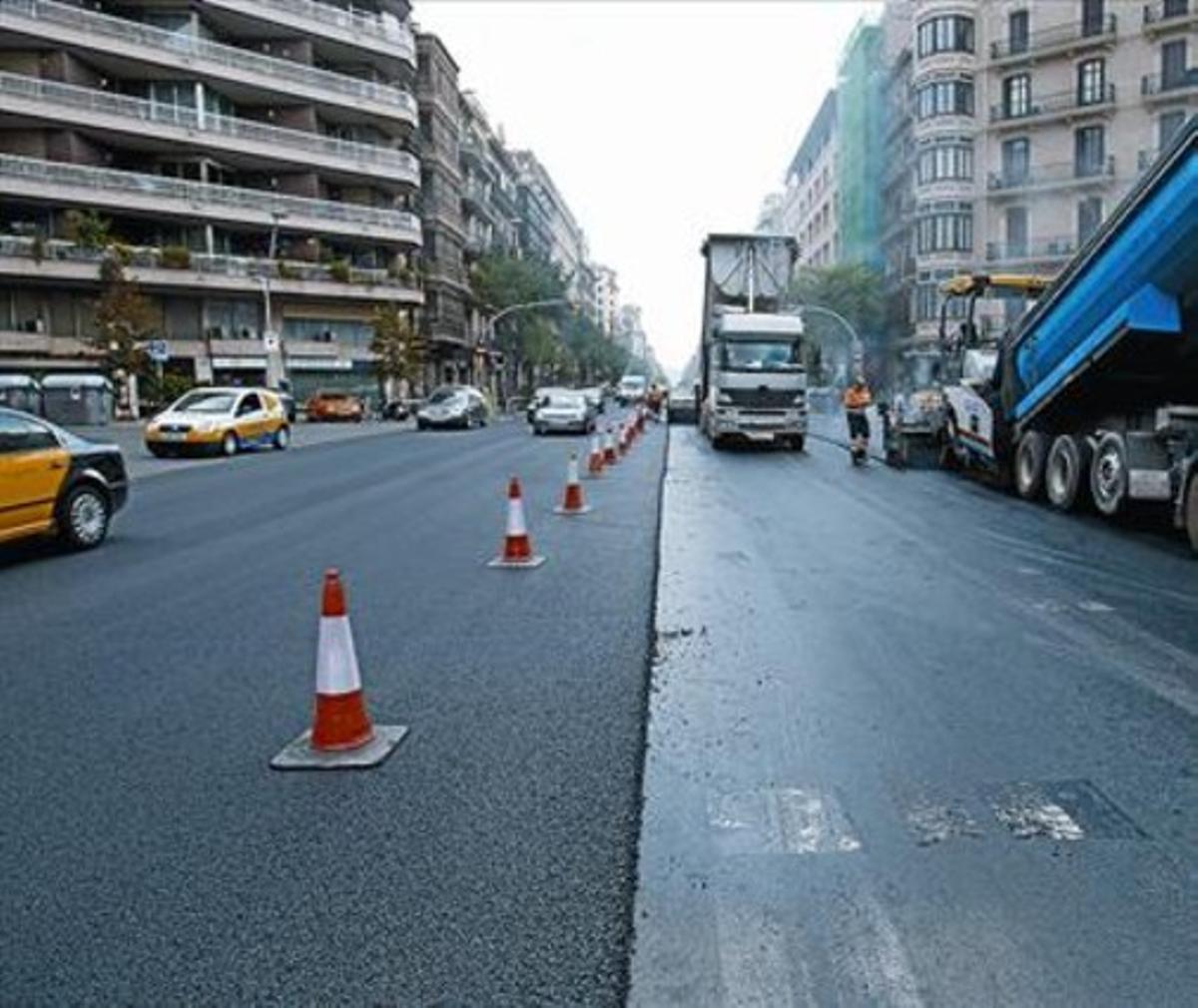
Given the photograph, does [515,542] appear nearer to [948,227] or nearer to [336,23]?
[336,23]

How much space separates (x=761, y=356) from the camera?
2417 centimetres

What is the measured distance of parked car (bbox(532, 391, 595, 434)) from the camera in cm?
3509

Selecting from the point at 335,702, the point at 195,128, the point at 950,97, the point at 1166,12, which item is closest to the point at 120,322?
the point at 195,128

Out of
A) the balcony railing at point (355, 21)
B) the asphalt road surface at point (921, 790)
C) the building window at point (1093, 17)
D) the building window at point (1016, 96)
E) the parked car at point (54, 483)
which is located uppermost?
the balcony railing at point (355, 21)

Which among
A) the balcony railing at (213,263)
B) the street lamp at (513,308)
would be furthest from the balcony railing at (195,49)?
the street lamp at (513,308)

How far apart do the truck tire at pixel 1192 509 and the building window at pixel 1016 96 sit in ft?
169

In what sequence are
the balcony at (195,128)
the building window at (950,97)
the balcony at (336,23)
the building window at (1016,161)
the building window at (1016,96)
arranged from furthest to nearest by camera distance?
the building window at (1016,161) → the building window at (950,97) → the building window at (1016,96) → the balcony at (336,23) → the balcony at (195,128)

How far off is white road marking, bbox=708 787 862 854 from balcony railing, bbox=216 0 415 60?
53641 millimetres

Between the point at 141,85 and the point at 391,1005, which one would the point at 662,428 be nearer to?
the point at 141,85

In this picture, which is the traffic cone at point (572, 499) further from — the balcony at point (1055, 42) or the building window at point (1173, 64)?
the balcony at point (1055, 42)

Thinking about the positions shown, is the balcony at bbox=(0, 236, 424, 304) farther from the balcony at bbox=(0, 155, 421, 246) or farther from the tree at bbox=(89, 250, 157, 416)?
the tree at bbox=(89, 250, 157, 416)

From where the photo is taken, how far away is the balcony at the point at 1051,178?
5261 centimetres

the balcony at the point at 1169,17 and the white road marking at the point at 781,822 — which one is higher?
the balcony at the point at 1169,17

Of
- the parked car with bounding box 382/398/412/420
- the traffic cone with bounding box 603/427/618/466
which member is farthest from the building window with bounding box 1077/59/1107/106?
the traffic cone with bounding box 603/427/618/466
